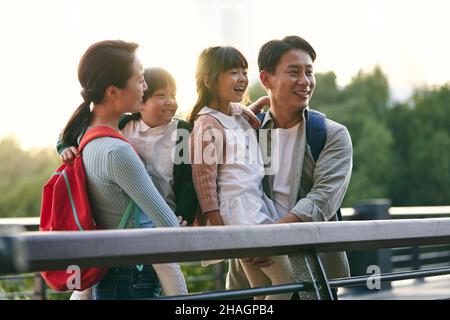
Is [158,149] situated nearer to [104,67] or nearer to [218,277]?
[104,67]

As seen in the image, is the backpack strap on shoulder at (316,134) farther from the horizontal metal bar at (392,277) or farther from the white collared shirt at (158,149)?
the horizontal metal bar at (392,277)

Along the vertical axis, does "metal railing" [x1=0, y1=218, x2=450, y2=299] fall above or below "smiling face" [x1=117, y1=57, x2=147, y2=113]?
below

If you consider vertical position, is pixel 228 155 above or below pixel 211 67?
below

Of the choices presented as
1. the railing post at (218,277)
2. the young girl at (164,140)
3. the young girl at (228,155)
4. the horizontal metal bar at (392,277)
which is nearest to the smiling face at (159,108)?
the young girl at (164,140)

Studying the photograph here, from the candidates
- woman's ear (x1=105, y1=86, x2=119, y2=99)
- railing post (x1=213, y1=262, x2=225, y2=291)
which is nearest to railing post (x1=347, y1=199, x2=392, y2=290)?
railing post (x1=213, y1=262, x2=225, y2=291)

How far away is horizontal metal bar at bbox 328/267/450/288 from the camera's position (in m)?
2.57

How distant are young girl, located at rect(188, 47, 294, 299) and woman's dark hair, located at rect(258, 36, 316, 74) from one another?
19cm

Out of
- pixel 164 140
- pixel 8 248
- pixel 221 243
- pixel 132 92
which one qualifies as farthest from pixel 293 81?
pixel 8 248

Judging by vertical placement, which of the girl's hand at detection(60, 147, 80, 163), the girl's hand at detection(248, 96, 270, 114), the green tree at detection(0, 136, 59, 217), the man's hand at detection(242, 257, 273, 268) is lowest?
the green tree at detection(0, 136, 59, 217)

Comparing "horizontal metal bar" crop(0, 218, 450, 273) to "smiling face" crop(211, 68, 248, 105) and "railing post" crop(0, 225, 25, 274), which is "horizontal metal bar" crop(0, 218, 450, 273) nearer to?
"railing post" crop(0, 225, 25, 274)

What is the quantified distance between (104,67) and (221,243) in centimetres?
95

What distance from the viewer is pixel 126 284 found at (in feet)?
9.35

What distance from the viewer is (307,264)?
8.11ft

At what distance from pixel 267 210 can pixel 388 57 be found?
6859 cm
